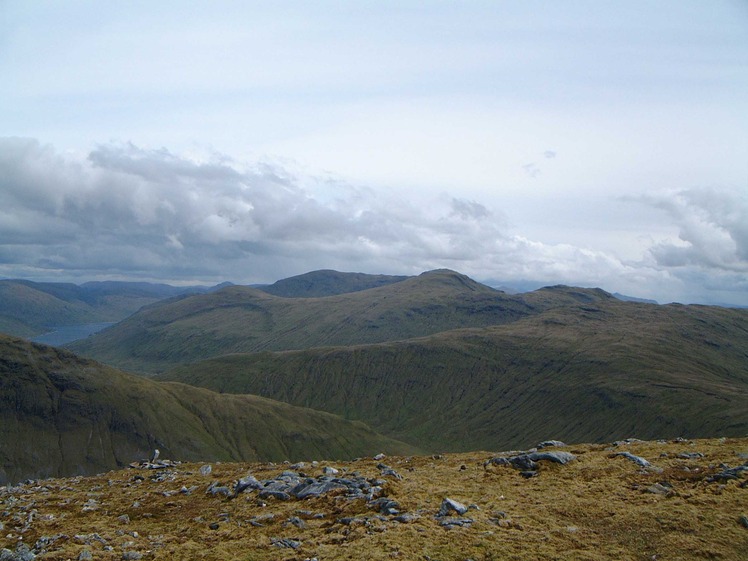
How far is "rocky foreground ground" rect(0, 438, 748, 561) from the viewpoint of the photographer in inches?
903

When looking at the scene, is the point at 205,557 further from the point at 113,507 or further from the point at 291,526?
the point at 113,507

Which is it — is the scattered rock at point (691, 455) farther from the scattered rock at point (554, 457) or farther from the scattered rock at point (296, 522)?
the scattered rock at point (296, 522)

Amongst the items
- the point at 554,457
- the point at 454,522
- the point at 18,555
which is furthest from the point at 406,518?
the point at 18,555

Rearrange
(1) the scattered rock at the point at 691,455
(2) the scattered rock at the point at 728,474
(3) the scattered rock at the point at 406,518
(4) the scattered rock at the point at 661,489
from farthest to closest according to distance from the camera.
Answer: (1) the scattered rock at the point at 691,455, (2) the scattered rock at the point at 728,474, (4) the scattered rock at the point at 661,489, (3) the scattered rock at the point at 406,518

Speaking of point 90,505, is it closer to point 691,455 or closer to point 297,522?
point 297,522

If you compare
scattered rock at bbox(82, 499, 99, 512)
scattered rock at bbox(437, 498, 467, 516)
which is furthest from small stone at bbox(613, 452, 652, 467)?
scattered rock at bbox(82, 499, 99, 512)

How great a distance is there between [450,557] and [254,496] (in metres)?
15.2

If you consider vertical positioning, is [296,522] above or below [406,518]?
below

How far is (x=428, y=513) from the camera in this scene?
26828 mm

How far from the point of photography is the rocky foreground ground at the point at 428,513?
75.3 ft

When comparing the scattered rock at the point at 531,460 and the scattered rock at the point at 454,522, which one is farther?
the scattered rock at the point at 531,460

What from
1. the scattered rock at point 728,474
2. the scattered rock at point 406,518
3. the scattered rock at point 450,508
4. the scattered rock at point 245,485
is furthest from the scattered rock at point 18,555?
the scattered rock at point 728,474

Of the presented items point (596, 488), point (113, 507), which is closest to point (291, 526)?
point (113, 507)

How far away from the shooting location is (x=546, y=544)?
22.8m
